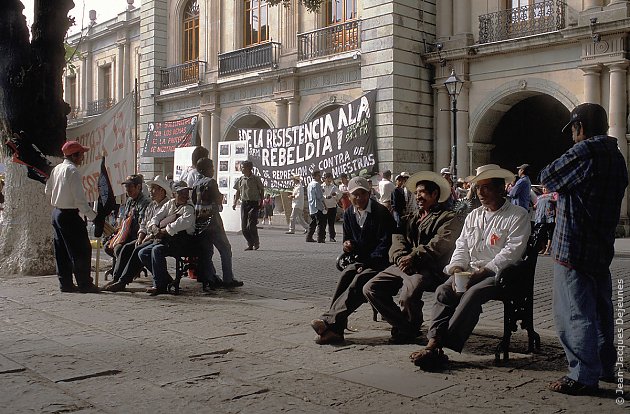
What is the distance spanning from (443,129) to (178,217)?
13.0m

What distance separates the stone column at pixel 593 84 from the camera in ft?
53.0

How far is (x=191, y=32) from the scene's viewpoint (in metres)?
27.1

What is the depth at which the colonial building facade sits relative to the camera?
16.5 m

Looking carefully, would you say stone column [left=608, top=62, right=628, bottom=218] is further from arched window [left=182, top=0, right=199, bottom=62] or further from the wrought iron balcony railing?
the wrought iron balcony railing

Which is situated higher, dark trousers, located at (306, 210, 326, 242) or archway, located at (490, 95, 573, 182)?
archway, located at (490, 95, 573, 182)

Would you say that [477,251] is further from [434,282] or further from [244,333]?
[244,333]

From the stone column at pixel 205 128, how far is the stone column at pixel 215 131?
0.21 m

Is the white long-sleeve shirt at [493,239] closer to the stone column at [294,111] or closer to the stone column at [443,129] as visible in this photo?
the stone column at [443,129]

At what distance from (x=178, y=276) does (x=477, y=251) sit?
396cm

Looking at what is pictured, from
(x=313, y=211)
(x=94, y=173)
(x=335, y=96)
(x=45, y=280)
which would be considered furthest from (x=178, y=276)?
(x=335, y=96)

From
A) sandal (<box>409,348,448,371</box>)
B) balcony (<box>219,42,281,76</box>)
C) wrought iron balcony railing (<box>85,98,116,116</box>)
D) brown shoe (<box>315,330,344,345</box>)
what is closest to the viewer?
sandal (<box>409,348,448,371</box>)

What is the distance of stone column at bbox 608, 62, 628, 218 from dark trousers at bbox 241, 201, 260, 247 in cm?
850

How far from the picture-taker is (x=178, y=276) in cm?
772

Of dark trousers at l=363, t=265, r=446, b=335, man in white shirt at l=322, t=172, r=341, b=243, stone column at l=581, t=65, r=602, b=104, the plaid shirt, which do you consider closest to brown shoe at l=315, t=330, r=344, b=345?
dark trousers at l=363, t=265, r=446, b=335
